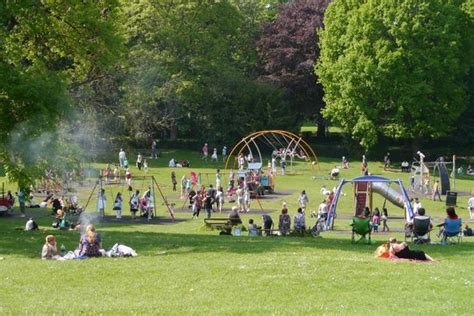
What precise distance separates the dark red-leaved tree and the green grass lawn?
49844mm

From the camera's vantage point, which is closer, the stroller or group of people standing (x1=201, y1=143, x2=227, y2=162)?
the stroller

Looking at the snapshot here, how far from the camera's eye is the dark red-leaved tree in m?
74.0

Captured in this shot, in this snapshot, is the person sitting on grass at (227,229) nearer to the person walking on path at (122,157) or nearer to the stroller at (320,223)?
the stroller at (320,223)

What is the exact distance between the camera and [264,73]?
7950cm

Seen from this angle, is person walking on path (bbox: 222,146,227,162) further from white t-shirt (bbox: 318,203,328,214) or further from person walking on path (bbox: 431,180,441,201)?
white t-shirt (bbox: 318,203,328,214)

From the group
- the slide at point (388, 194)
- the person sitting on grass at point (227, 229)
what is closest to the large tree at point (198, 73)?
the slide at point (388, 194)

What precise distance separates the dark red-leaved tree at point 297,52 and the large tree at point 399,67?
672cm

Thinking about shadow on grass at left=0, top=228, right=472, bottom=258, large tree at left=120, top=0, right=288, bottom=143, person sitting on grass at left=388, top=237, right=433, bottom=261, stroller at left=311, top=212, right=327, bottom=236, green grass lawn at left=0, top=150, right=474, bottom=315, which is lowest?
stroller at left=311, top=212, right=327, bottom=236

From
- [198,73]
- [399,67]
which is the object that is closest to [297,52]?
[198,73]

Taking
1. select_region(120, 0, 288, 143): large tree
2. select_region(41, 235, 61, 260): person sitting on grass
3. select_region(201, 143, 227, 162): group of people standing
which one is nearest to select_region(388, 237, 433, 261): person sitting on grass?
select_region(41, 235, 61, 260): person sitting on grass

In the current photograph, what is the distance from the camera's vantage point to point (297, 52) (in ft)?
244

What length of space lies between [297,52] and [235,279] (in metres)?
59.3

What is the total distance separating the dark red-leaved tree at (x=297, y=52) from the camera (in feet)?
243

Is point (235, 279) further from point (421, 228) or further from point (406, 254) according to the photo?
point (421, 228)
